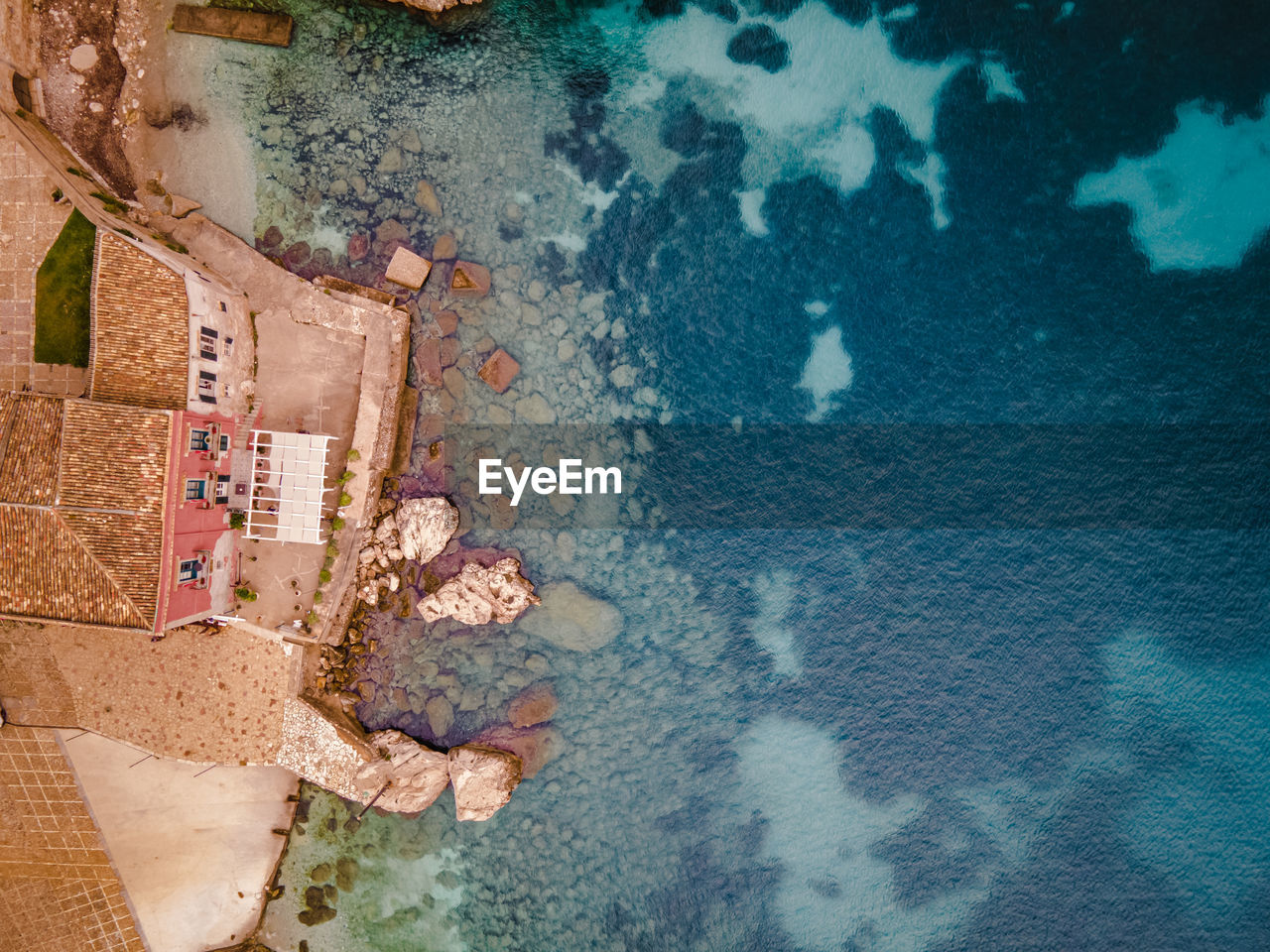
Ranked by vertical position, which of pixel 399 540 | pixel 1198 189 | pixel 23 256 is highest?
pixel 1198 189

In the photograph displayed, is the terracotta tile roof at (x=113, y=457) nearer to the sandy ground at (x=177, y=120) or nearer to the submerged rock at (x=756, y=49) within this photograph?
the sandy ground at (x=177, y=120)

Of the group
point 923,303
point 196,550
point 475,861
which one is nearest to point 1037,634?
point 923,303

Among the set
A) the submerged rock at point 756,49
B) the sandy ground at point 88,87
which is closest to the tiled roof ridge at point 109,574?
the sandy ground at point 88,87

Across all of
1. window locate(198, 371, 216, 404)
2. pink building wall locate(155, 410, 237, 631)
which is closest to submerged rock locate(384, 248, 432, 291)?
window locate(198, 371, 216, 404)

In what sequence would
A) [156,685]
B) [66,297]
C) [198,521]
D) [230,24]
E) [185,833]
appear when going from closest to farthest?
[198,521] → [66,297] → [156,685] → [185,833] → [230,24]

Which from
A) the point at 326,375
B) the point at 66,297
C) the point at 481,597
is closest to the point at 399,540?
the point at 481,597

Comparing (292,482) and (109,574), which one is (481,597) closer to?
(292,482)

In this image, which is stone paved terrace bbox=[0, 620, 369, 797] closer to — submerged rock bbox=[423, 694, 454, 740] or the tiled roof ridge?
submerged rock bbox=[423, 694, 454, 740]
